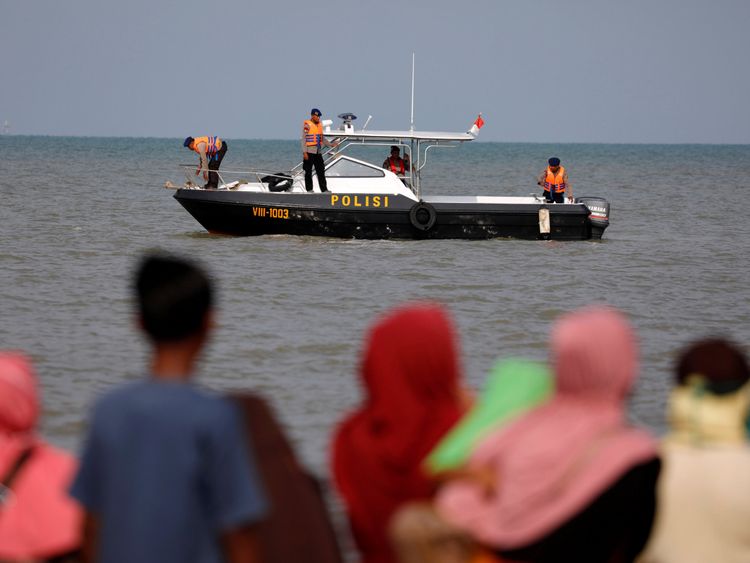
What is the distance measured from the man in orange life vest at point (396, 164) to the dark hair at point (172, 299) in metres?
17.3

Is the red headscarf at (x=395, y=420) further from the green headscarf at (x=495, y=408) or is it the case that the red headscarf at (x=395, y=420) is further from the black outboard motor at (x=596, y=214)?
the black outboard motor at (x=596, y=214)

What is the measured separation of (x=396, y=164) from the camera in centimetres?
2020

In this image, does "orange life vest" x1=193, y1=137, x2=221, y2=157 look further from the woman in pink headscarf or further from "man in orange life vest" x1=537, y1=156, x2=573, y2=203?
the woman in pink headscarf

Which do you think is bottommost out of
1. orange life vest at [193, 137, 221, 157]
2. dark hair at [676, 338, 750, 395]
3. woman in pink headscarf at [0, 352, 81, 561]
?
woman in pink headscarf at [0, 352, 81, 561]

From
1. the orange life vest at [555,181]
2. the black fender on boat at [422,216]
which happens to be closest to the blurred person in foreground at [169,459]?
the black fender on boat at [422,216]

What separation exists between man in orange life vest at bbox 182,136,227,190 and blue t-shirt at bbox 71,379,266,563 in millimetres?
17287

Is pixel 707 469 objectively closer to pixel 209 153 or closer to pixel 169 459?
pixel 169 459

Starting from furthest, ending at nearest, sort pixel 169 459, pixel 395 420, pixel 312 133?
1. pixel 312 133
2. pixel 395 420
3. pixel 169 459

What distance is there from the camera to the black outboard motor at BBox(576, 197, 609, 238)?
2075 cm

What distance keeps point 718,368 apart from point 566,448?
69 centimetres

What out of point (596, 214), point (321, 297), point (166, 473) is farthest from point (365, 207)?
point (166, 473)

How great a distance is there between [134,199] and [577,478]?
116 ft

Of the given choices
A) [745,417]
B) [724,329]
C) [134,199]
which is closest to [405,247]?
[724,329]

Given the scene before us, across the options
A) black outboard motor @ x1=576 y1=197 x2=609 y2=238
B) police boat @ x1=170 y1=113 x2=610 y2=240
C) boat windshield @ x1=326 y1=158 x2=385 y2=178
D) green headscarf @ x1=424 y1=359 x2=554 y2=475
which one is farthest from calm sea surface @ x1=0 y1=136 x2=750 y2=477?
green headscarf @ x1=424 y1=359 x2=554 y2=475
